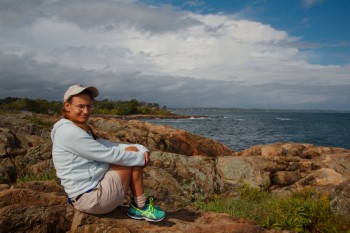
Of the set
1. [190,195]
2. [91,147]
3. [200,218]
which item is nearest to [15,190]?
[91,147]

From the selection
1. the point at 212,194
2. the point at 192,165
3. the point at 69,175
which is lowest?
the point at 212,194

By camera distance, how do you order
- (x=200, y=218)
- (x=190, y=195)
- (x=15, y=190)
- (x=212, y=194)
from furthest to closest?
(x=212, y=194) → (x=190, y=195) → (x=200, y=218) → (x=15, y=190)

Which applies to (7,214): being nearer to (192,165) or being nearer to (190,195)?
(190,195)

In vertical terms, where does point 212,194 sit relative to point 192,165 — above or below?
below

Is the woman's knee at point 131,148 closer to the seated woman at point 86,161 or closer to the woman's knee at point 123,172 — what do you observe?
the seated woman at point 86,161

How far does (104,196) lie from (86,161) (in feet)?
2.01

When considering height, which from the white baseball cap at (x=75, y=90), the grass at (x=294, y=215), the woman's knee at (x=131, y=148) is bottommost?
the grass at (x=294, y=215)

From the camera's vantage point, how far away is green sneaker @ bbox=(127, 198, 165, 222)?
512 cm

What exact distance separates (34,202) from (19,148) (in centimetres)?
598

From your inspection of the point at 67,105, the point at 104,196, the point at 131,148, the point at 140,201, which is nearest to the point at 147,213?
the point at 140,201

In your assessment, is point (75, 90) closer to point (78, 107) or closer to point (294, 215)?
point (78, 107)

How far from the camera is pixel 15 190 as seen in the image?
5406mm

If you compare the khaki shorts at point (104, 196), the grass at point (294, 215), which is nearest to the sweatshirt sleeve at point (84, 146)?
the khaki shorts at point (104, 196)

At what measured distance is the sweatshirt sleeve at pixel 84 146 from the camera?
4609 millimetres
